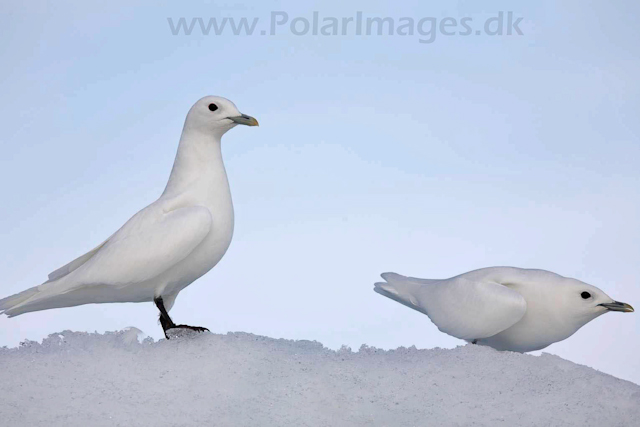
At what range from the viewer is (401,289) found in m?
8.45

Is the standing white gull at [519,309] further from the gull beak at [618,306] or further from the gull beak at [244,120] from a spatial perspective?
the gull beak at [244,120]

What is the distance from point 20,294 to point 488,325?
424 cm

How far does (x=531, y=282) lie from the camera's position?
25.5 feet

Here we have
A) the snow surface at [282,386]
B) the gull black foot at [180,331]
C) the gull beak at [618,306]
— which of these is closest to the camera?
the snow surface at [282,386]

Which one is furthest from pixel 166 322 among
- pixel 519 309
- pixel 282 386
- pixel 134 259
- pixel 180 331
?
pixel 519 309

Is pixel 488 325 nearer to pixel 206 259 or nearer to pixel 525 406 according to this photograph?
pixel 525 406

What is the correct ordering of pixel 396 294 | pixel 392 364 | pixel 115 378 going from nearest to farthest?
pixel 115 378 < pixel 392 364 < pixel 396 294

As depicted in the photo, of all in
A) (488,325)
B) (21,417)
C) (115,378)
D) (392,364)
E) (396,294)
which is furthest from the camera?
(396,294)

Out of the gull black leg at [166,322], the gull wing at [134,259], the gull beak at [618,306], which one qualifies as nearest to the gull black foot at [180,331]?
the gull black leg at [166,322]

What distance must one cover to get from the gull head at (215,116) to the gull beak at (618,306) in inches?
149

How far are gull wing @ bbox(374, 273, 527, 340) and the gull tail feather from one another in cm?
9

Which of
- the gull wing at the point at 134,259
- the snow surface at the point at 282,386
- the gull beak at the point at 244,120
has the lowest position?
the snow surface at the point at 282,386

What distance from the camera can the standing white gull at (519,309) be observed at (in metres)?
7.45

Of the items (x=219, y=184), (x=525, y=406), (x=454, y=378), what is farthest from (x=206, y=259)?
(x=525, y=406)
